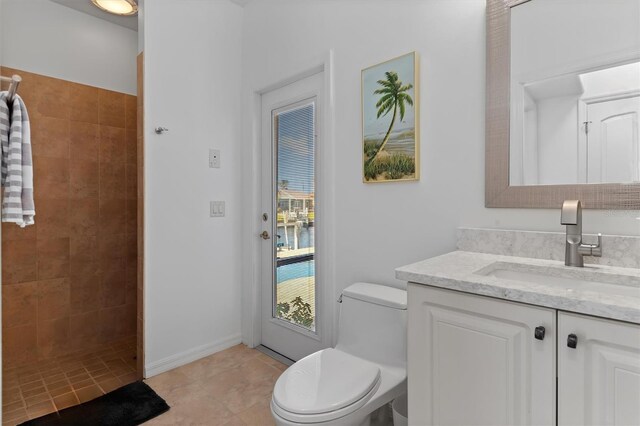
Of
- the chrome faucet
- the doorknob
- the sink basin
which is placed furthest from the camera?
the chrome faucet

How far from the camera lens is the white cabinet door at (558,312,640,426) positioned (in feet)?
2.46

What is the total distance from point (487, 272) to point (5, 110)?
2.10 metres

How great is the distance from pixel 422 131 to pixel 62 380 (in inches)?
104

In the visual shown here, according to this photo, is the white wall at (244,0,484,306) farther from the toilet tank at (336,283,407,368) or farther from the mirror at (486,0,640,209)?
the toilet tank at (336,283,407,368)

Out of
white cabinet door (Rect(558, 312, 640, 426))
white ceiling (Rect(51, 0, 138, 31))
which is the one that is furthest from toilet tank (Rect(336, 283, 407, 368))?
white ceiling (Rect(51, 0, 138, 31))

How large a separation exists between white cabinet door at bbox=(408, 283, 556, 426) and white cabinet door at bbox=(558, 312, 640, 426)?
0.09 ft

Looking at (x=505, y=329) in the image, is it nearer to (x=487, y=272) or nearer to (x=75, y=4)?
(x=487, y=272)

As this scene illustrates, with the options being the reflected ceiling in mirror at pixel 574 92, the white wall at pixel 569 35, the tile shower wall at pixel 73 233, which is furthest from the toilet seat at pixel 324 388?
the tile shower wall at pixel 73 233

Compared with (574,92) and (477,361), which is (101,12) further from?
(477,361)

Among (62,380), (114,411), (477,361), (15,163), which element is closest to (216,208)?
(15,163)

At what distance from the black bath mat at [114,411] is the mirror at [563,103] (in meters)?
1.99

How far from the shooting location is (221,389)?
201cm

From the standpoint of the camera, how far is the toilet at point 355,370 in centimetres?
122

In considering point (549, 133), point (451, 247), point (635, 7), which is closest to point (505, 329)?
point (451, 247)
